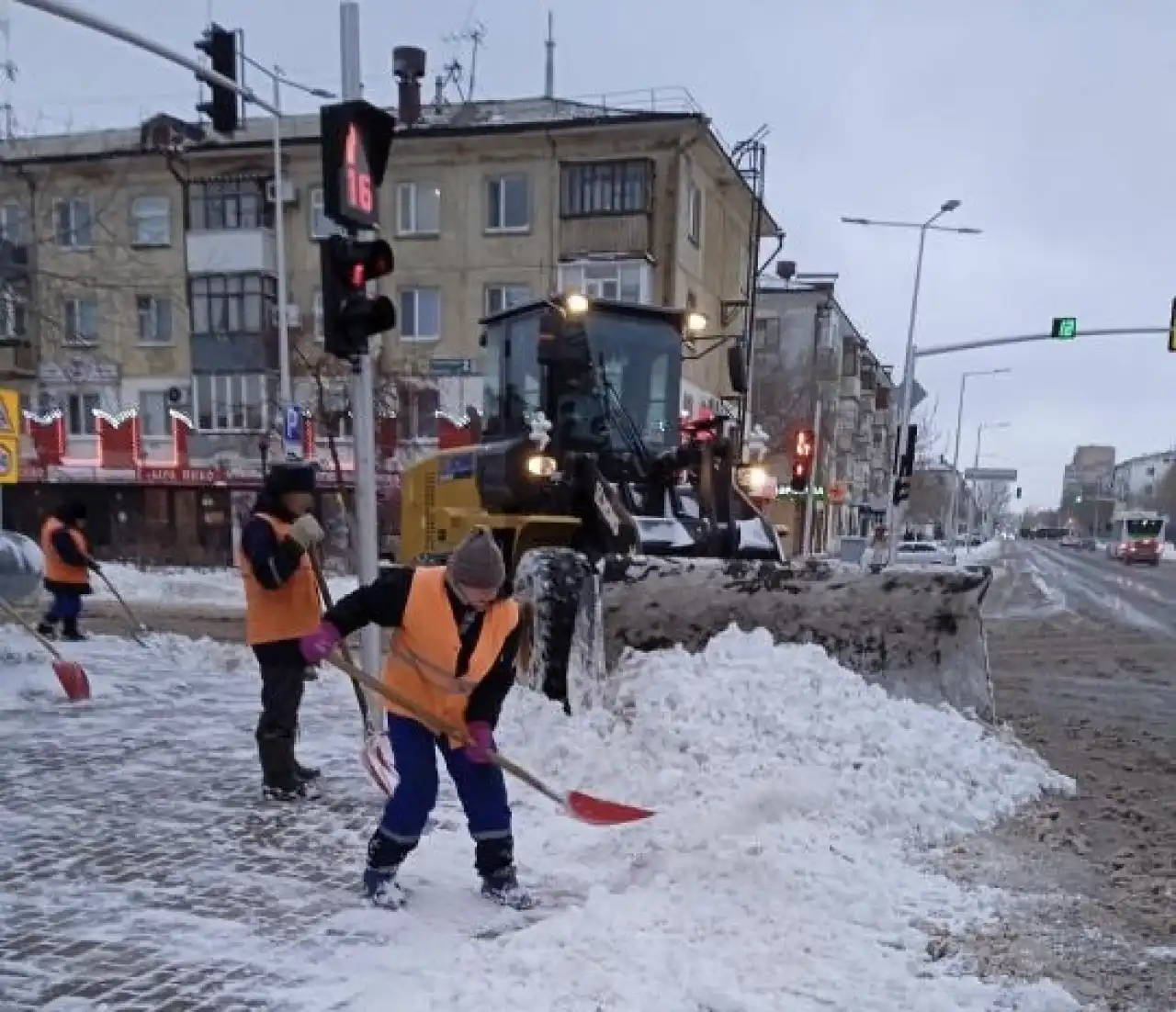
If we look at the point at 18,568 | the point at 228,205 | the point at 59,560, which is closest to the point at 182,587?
the point at 18,568

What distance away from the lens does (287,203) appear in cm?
2809

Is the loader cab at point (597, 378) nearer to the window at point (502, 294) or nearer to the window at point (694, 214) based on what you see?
the window at point (694, 214)

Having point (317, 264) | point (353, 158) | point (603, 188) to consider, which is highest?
point (603, 188)

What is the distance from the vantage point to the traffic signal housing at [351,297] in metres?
5.61

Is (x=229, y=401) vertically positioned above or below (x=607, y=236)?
below

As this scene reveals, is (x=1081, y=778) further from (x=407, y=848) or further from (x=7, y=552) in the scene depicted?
(x=7, y=552)

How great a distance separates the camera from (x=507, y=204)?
1070 inches

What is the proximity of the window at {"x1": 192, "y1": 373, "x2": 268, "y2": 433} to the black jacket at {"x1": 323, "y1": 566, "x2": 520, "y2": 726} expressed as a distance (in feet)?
84.3

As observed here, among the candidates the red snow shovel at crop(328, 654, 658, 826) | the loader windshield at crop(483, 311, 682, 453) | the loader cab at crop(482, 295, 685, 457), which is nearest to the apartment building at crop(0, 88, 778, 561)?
the loader windshield at crop(483, 311, 682, 453)

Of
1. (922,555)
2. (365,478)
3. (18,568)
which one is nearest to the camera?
(365,478)

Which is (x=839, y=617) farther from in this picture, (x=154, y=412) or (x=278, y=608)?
(x=154, y=412)

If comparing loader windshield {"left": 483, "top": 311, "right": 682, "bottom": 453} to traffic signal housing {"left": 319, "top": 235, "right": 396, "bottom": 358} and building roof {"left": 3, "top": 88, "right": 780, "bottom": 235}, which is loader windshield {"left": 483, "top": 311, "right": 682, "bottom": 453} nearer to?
traffic signal housing {"left": 319, "top": 235, "right": 396, "bottom": 358}

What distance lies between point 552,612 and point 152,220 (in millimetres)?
27886

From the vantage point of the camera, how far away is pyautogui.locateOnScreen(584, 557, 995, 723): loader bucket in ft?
21.9
